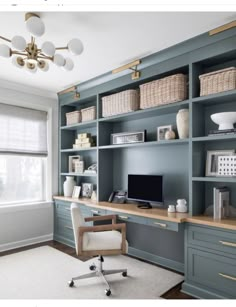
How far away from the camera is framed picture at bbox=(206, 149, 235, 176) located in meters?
2.47

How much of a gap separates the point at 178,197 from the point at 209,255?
33.5 inches

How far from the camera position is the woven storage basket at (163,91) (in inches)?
103

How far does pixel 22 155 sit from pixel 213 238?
3.08 meters

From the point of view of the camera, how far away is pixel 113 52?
108 inches

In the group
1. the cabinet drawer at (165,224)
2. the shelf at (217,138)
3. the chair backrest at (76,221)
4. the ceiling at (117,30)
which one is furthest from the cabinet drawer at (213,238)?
the ceiling at (117,30)

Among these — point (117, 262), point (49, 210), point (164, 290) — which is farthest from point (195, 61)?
point (49, 210)

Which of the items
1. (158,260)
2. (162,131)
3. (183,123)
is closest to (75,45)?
(183,123)

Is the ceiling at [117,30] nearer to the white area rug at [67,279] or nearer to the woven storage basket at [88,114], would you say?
the woven storage basket at [88,114]

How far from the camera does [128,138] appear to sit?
10.8 feet

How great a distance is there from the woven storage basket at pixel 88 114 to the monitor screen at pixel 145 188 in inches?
46.6

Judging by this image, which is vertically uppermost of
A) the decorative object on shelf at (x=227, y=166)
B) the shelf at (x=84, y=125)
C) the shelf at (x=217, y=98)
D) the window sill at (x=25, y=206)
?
the shelf at (x=217, y=98)

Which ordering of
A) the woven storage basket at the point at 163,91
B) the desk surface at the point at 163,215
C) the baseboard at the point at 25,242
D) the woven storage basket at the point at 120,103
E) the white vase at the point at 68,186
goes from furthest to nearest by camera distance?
the white vase at the point at 68,186 < the baseboard at the point at 25,242 < the woven storage basket at the point at 120,103 < the woven storage basket at the point at 163,91 < the desk surface at the point at 163,215

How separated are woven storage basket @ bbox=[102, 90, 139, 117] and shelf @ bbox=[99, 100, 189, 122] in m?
0.06

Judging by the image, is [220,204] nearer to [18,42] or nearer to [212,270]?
[212,270]
